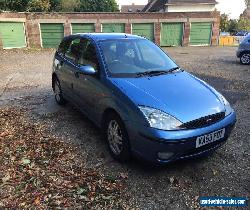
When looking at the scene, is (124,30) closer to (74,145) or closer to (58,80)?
(58,80)

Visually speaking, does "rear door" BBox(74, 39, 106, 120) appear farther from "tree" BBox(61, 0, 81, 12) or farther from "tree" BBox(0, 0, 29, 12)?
"tree" BBox(61, 0, 81, 12)

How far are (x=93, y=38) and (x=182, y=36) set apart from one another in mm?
24186

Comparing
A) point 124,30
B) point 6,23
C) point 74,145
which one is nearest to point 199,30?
point 124,30

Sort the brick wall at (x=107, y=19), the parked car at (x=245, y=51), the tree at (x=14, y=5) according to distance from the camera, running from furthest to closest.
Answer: the tree at (x=14, y=5), the brick wall at (x=107, y=19), the parked car at (x=245, y=51)

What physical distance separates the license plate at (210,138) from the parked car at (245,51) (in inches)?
444

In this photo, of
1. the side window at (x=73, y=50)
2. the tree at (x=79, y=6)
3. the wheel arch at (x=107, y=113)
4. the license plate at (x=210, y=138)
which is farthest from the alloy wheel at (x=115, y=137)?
the tree at (x=79, y=6)

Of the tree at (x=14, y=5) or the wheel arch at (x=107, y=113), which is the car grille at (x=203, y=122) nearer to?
the wheel arch at (x=107, y=113)

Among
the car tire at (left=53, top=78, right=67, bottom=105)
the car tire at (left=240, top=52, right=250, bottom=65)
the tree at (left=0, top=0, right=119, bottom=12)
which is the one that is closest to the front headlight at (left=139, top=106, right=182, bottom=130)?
the car tire at (left=53, top=78, right=67, bottom=105)

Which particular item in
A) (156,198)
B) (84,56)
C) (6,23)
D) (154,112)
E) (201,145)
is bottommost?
(156,198)

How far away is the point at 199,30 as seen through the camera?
27578 millimetres

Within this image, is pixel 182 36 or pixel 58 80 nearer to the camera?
pixel 58 80

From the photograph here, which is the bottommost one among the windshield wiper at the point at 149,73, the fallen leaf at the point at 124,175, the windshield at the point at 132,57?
the fallen leaf at the point at 124,175

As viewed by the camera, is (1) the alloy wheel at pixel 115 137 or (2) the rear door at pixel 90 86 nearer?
(1) the alloy wheel at pixel 115 137

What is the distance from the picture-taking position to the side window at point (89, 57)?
461 centimetres
